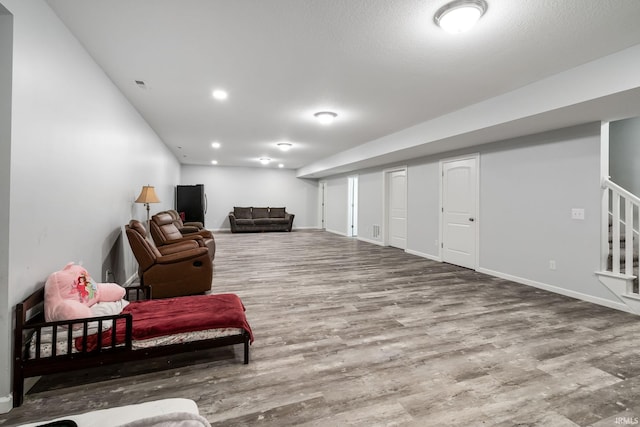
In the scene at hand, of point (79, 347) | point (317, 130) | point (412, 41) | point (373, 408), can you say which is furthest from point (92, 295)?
point (317, 130)

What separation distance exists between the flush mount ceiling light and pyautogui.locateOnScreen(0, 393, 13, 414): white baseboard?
353cm

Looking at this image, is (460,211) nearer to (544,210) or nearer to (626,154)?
(544,210)

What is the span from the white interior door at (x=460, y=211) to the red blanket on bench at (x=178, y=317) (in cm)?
425

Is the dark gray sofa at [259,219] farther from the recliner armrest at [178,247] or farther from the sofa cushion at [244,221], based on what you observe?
the recliner armrest at [178,247]

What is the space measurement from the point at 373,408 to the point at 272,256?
4.75 meters

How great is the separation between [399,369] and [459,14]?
2.46m

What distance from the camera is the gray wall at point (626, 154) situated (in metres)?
4.38

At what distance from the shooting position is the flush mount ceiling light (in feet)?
6.39

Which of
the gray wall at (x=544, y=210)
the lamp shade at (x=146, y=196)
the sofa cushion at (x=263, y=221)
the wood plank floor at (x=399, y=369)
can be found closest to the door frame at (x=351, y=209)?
A: the sofa cushion at (x=263, y=221)

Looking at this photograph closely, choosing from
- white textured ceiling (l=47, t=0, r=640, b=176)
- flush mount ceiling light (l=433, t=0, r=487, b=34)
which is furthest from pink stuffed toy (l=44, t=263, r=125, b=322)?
flush mount ceiling light (l=433, t=0, r=487, b=34)

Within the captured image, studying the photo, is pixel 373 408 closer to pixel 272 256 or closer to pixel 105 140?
pixel 105 140

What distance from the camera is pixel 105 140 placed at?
10.3 feet

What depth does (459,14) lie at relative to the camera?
78.6 inches

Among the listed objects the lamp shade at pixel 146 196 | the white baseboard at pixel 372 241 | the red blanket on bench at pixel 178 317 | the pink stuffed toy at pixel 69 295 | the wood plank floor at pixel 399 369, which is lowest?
the wood plank floor at pixel 399 369
